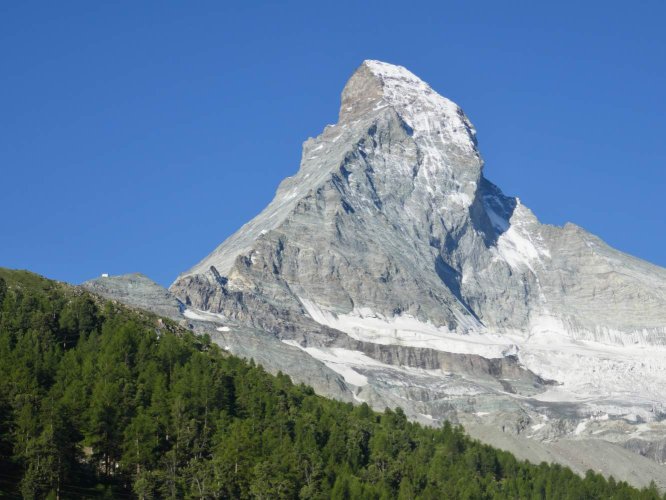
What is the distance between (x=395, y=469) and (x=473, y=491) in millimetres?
10049

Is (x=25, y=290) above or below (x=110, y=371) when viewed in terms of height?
above

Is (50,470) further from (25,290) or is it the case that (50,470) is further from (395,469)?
(25,290)

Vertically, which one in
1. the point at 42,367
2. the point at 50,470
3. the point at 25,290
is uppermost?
the point at 25,290

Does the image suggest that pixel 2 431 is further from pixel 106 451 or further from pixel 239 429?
pixel 239 429

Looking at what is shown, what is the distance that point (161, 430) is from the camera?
5999 inches

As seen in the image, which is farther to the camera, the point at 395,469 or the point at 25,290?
the point at 25,290

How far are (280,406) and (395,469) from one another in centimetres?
1809

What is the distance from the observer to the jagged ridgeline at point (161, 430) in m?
137

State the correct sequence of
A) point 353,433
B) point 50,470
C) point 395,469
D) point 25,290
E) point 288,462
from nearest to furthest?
point 50,470, point 288,462, point 395,469, point 353,433, point 25,290

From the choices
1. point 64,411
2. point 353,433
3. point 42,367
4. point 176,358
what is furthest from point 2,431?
point 353,433

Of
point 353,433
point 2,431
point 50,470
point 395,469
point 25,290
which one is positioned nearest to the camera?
point 50,470

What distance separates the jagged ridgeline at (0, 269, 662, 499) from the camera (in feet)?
450

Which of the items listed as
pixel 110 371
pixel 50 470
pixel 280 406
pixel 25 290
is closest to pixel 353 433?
pixel 280 406

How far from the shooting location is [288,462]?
15538cm
